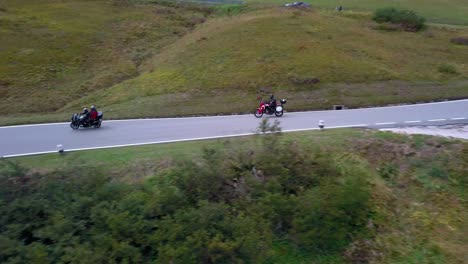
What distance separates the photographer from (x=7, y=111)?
30078mm

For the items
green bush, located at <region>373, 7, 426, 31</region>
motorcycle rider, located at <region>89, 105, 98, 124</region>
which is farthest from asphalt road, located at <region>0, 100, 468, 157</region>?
green bush, located at <region>373, 7, 426, 31</region>

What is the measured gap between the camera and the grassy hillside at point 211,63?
97.3 feet

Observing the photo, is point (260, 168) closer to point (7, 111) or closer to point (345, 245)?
point (345, 245)

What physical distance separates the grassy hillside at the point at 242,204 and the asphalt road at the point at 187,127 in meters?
1.78

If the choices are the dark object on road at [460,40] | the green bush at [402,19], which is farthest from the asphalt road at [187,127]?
the green bush at [402,19]

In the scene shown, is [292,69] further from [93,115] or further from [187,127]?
[93,115]

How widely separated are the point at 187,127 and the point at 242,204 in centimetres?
801

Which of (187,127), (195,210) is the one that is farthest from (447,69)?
(195,210)

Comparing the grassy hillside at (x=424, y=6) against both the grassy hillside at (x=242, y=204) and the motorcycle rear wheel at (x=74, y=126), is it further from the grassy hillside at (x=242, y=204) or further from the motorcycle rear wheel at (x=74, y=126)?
the motorcycle rear wheel at (x=74, y=126)

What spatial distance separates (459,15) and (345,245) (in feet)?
166

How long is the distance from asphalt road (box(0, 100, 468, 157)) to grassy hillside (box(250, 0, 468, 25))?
113 ft

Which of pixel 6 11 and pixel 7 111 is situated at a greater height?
pixel 6 11

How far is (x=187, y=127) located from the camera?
23.8m

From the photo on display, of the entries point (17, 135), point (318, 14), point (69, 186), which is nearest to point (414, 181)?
point (69, 186)
